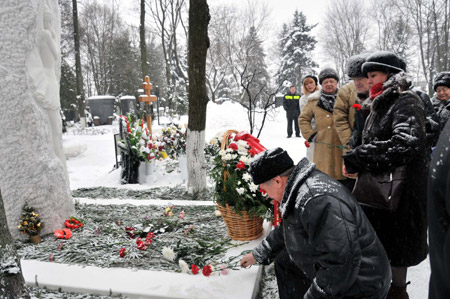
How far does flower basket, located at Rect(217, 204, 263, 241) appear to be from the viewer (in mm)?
3131

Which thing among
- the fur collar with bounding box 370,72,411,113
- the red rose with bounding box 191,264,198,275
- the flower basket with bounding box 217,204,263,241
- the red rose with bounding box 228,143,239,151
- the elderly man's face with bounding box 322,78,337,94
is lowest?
the red rose with bounding box 191,264,198,275

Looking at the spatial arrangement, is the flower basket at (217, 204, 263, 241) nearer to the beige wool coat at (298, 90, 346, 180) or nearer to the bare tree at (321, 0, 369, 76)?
the beige wool coat at (298, 90, 346, 180)

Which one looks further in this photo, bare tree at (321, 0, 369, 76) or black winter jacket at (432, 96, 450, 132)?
bare tree at (321, 0, 369, 76)

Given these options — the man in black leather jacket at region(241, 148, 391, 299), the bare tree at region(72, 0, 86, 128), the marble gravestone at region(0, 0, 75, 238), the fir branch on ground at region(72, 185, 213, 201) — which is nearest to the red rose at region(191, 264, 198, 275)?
the man in black leather jacket at region(241, 148, 391, 299)

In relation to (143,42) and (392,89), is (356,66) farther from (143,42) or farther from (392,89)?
(143,42)

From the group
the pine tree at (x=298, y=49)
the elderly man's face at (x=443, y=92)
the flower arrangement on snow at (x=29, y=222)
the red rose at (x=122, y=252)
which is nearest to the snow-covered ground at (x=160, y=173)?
the elderly man's face at (x=443, y=92)

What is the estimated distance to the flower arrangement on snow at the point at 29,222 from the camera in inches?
131

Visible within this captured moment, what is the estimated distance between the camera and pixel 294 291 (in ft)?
6.51

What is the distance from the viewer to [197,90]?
4.91 meters

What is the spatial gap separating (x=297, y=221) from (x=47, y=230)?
298 cm

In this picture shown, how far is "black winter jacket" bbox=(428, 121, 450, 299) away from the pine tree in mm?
33761

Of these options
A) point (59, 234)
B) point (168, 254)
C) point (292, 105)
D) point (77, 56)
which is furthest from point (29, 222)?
point (77, 56)

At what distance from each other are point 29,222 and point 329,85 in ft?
11.6

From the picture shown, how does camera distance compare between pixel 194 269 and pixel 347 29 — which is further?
pixel 347 29
